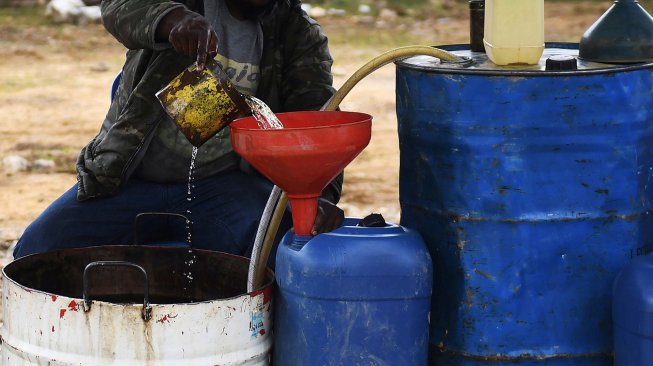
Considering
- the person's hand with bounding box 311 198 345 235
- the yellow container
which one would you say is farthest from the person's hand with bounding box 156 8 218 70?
the yellow container

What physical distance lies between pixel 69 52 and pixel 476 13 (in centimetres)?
761

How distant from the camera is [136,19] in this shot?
2.95 m

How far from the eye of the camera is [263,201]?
3.25 m

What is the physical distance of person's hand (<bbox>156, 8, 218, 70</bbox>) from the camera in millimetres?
2742

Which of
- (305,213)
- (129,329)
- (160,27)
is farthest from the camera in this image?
(160,27)

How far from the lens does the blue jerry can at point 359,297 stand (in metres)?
2.61

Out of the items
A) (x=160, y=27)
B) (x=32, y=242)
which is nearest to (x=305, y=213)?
(x=160, y=27)

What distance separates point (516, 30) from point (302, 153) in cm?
62

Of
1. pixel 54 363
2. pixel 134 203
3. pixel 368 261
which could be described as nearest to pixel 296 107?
pixel 134 203

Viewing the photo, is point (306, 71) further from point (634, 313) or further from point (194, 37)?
point (634, 313)

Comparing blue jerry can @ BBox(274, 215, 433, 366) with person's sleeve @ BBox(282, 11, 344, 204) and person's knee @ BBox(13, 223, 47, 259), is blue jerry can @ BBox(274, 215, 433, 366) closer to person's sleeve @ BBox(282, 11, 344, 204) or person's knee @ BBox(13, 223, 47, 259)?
person's sleeve @ BBox(282, 11, 344, 204)

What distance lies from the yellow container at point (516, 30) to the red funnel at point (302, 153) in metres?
0.37

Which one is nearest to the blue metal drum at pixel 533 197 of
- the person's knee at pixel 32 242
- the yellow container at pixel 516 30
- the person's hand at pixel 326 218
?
the yellow container at pixel 516 30

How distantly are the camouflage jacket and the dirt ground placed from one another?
2036 mm
